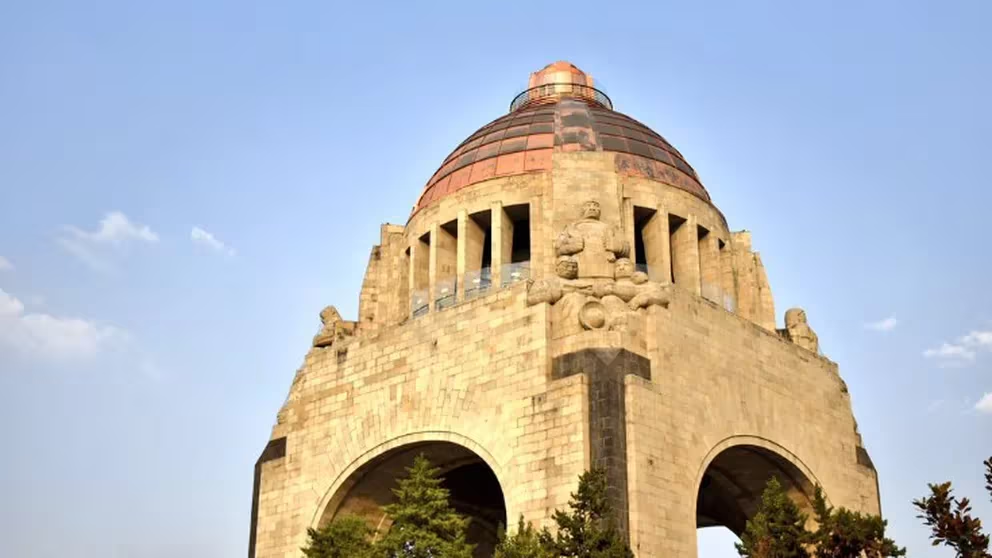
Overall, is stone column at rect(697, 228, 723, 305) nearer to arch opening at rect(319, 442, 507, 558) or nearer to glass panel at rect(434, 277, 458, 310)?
glass panel at rect(434, 277, 458, 310)

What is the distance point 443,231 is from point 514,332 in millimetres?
5962

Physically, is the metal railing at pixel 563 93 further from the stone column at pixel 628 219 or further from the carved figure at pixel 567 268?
the carved figure at pixel 567 268

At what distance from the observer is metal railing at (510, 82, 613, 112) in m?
34.6

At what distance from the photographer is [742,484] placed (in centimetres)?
2859

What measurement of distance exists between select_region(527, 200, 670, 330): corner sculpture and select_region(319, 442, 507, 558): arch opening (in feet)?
12.5

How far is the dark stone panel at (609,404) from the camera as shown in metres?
22.2

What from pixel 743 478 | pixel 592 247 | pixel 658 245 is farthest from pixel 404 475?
pixel 658 245

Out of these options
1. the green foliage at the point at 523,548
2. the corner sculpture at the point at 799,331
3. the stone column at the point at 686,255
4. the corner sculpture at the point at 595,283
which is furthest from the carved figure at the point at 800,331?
the green foliage at the point at 523,548

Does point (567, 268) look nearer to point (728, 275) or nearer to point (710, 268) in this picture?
point (710, 268)

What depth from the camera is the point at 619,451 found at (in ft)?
73.9

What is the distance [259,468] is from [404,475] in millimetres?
4007

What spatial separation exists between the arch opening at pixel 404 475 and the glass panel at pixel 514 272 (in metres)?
3.97

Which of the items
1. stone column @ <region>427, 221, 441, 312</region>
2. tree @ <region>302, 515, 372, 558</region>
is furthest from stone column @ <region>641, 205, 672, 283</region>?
tree @ <region>302, 515, 372, 558</region>

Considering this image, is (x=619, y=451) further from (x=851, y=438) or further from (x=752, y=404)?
(x=851, y=438)
